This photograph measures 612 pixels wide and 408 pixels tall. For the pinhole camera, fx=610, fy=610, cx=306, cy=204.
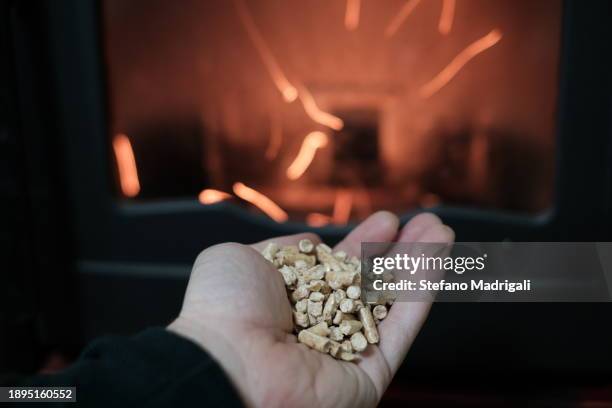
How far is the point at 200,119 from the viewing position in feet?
3.48

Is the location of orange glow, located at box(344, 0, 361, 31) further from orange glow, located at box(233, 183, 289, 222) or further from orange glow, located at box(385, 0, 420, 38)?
orange glow, located at box(233, 183, 289, 222)

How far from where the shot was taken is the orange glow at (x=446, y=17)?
0.98 meters

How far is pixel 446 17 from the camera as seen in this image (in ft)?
3.25

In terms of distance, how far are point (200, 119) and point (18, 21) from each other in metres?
0.32

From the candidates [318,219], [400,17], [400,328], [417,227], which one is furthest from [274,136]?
[400,328]

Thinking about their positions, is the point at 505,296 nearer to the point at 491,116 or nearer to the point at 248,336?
the point at 491,116

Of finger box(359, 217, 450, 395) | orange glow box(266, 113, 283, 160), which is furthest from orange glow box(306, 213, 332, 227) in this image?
finger box(359, 217, 450, 395)

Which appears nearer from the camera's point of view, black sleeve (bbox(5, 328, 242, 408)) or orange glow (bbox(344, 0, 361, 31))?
black sleeve (bbox(5, 328, 242, 408))

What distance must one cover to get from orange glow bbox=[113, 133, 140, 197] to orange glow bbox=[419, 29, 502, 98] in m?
0.51

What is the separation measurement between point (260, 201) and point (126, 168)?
238 mm

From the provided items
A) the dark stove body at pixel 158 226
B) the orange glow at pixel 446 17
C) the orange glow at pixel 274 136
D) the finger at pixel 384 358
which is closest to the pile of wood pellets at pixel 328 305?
the finger at pixel 384 358

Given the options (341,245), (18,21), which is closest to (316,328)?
(341,245)

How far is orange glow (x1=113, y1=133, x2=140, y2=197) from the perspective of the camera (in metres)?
1.05

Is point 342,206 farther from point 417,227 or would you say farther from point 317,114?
point 417,227
